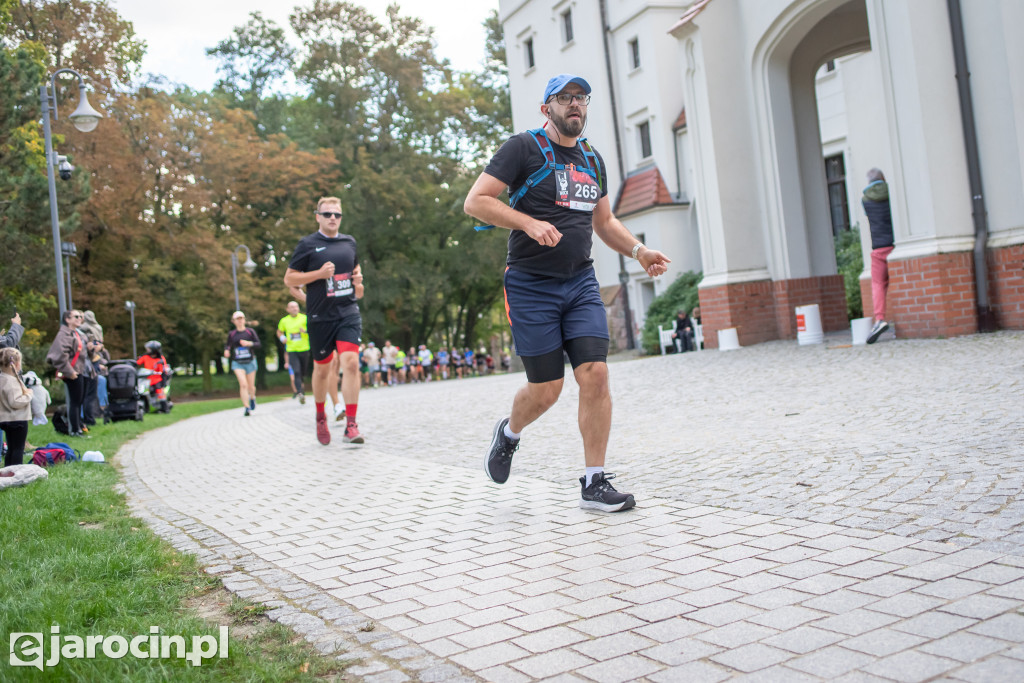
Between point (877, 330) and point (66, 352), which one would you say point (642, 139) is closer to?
point (877, 330)

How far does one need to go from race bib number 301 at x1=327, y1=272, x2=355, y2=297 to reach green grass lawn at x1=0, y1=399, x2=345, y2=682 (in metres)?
3.48

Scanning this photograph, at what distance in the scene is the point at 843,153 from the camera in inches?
1099

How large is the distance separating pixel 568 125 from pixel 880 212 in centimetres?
995

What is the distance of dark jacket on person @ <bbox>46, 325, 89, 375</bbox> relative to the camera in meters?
11.9

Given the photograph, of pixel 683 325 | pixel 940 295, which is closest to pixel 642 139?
pixel 683 325

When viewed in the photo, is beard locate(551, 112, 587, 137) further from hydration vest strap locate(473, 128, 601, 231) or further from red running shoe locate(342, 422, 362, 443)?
red running shoe locate(342, 422, 362, 443)

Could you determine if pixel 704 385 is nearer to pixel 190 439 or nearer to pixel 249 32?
pixel 190 439

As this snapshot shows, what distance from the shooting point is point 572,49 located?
33625mm

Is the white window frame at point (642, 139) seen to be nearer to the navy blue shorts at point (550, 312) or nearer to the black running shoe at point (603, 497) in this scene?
the navy blue shorts at point (550, 312)

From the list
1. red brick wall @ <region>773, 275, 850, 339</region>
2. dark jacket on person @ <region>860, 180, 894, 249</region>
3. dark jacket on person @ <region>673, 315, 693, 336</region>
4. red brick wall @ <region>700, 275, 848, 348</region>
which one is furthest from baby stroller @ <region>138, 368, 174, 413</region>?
dark jacket on person @ <region>860, 180, 894, 249</region>

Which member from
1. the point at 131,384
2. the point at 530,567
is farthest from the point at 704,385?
the point at 131,384

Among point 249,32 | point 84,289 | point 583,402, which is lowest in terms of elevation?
point 583,402

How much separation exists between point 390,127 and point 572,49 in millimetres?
13621

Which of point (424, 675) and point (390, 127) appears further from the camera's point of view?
point (390, 127)
